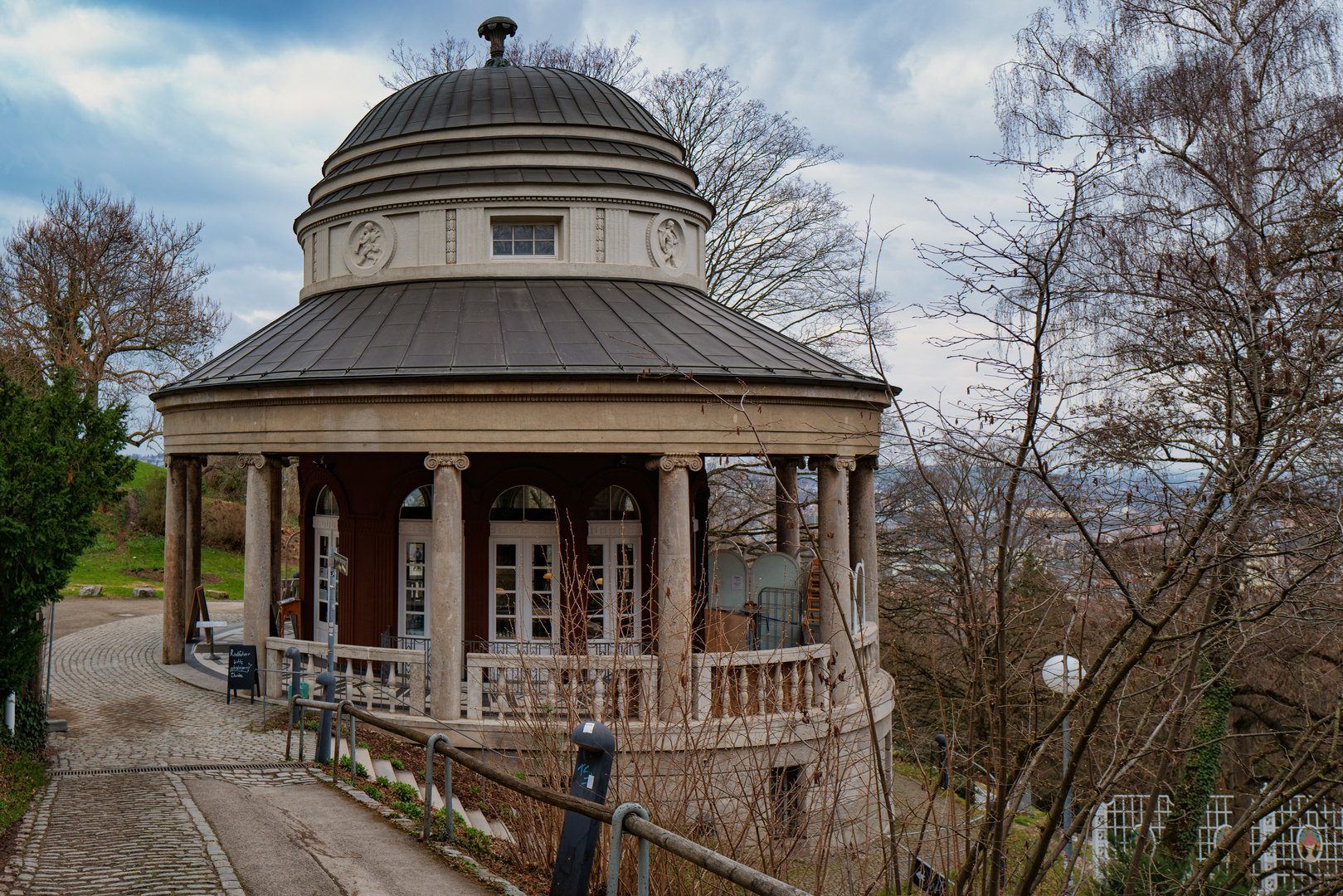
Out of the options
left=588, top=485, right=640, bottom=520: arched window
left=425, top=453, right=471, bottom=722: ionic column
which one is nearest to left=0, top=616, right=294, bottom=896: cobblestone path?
left=425, top=453, right=471, bottom=722: ionic column

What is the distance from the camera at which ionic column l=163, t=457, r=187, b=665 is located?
1634 centimetres

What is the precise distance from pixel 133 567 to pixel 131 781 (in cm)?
2688

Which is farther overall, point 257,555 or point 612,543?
point 612,543

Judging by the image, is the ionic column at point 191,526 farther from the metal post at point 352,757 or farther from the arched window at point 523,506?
the metal post at point 352,757

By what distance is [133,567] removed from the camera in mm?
33250

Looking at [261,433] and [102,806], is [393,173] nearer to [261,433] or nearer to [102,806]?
[261,433]

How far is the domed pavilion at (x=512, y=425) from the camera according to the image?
12.4 meters

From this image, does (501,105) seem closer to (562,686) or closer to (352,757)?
(352,757)

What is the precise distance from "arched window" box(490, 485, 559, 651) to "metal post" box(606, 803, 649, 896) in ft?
32.1

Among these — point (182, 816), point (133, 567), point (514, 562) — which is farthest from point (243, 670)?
point (133, 567)

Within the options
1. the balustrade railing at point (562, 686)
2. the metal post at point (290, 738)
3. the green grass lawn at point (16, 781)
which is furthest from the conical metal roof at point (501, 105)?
the green grass lawn at point (16, 781)

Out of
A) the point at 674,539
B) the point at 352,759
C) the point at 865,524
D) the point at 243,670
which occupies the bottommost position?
the point at 352,759

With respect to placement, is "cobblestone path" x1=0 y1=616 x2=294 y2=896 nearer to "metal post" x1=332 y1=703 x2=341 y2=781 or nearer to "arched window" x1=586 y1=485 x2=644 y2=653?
"metal post" x1=332 y1=703 x2=341 y2=781

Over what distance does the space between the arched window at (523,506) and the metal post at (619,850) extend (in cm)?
1014
